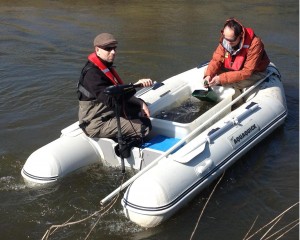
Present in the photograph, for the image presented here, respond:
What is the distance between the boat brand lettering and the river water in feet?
1.18

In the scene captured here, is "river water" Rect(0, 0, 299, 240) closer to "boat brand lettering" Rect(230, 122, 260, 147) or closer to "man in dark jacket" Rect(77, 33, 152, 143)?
"boat brand lettering" Rect(230, 122, 260, 147)

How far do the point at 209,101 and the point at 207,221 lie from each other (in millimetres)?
1929

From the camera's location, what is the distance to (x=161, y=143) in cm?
469

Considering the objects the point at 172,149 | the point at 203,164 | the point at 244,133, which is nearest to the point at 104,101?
the point at 172,149

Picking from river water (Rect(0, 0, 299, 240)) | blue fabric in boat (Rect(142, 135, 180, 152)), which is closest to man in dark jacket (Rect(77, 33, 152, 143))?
blue fabric in boat (Rect(142, 135, 180, 152))

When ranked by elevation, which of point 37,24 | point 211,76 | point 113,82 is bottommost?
point 37,24

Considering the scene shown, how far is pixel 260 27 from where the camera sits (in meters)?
10.9

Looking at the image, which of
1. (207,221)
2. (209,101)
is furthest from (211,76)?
(207,221)

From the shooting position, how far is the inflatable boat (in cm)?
395

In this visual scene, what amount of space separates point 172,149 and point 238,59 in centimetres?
175

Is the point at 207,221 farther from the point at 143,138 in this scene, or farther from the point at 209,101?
the point at 209,101

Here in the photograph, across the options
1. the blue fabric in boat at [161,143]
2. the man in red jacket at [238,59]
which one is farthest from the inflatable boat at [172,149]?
the man in red jacket at [238,59]

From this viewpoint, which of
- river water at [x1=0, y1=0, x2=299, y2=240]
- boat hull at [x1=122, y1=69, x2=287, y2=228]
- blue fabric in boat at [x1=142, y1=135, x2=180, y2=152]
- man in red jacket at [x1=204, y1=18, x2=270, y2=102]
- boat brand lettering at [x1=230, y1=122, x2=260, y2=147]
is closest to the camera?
boat hull at [x1=122, y1=69, x2=287, y2=228]

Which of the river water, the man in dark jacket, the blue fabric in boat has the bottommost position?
the river water
